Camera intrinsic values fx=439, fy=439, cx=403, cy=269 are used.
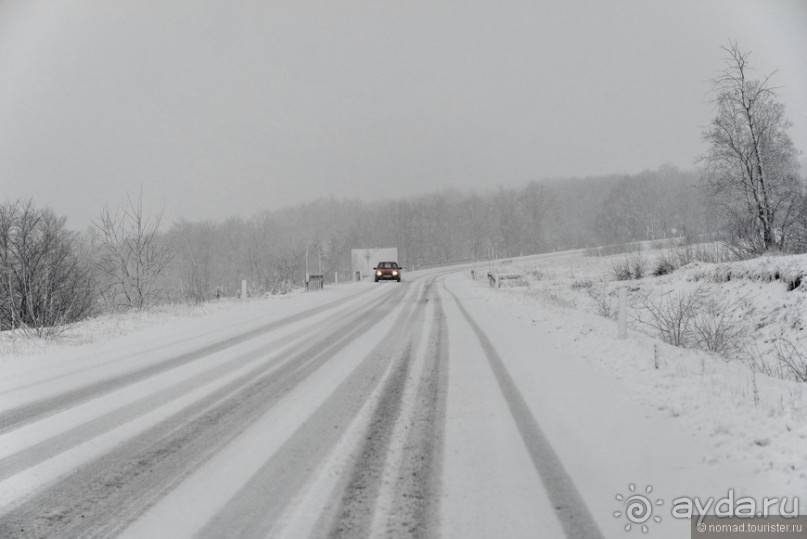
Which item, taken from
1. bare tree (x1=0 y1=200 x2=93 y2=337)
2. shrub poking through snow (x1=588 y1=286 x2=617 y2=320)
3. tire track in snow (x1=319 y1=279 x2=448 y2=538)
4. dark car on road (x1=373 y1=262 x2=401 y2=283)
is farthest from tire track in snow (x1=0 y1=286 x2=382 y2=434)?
dark car on road (x1=373 y1=262 x2=401 y2=283)

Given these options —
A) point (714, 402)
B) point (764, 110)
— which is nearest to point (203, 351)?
point (714, 402)

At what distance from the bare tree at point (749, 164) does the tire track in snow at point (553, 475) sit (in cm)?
1880

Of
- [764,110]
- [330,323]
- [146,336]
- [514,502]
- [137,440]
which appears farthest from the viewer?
[764,110]

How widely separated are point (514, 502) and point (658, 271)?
22.4 meters

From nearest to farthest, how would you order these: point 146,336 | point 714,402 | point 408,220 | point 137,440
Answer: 1. point 137,440
2. point 714,402
3. point 146,336
4. point 408,220

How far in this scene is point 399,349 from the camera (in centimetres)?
781

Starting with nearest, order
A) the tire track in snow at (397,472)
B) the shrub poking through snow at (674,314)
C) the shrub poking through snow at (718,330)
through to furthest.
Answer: the tire track in snow at (397,472)
the shrub poking through snow at (718,330)
the shrub poking through snow at (674,314)

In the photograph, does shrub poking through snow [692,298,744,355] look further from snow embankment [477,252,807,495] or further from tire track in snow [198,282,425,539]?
tire track in snow [198,282,425,539]

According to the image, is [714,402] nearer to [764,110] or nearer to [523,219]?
[764,110]

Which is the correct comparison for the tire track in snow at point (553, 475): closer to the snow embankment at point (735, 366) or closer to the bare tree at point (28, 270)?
the snow embankment at point (735, 366)

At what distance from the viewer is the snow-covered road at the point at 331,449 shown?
8.08ft

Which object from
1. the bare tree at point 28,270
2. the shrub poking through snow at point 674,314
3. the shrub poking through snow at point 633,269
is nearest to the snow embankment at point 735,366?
the shrub poking through snow at point 674,314

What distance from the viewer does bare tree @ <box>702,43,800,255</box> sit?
19000 mm

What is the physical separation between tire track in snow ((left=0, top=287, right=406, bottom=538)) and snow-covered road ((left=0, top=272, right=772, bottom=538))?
16 mm
